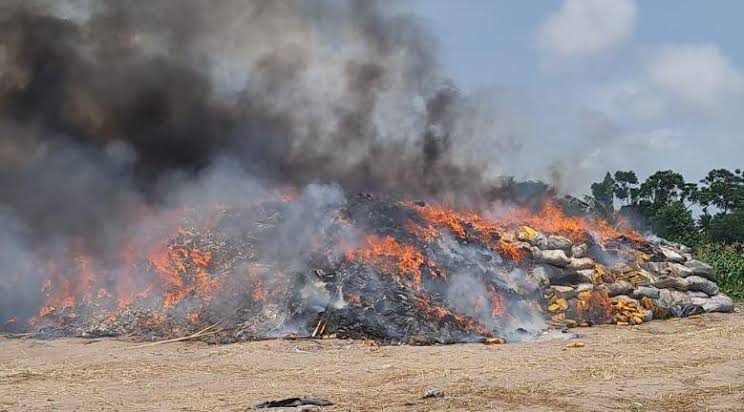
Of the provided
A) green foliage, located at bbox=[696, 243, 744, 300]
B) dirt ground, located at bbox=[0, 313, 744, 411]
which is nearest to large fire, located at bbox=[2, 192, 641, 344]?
dirt ground, located at bbox=[0, 313, 744, 411]

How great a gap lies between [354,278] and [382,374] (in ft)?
13.8

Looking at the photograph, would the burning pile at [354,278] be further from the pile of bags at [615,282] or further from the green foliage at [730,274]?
the green foliage at [730,274]

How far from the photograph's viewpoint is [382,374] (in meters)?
9.60

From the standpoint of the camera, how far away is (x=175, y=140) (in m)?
19.6

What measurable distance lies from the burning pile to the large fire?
0.03m

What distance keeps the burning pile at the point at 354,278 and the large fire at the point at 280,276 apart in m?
0.03

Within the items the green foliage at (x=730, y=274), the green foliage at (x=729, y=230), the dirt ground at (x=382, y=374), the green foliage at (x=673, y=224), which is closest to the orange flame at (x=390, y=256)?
the dirt ground at (x=382, y=374)

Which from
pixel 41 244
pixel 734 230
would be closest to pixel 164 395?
pixel 41 244

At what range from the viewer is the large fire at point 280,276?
44.1ft

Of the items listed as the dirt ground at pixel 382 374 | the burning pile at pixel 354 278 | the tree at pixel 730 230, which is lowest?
the dirt ground at pixel 382 374

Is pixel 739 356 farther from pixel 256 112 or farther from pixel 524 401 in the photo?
pixel 256 112

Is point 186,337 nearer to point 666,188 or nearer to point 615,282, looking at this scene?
point 615,282

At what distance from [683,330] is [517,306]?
3555 millimetres

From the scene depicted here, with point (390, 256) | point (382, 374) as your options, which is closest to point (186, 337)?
point (390, 256)
